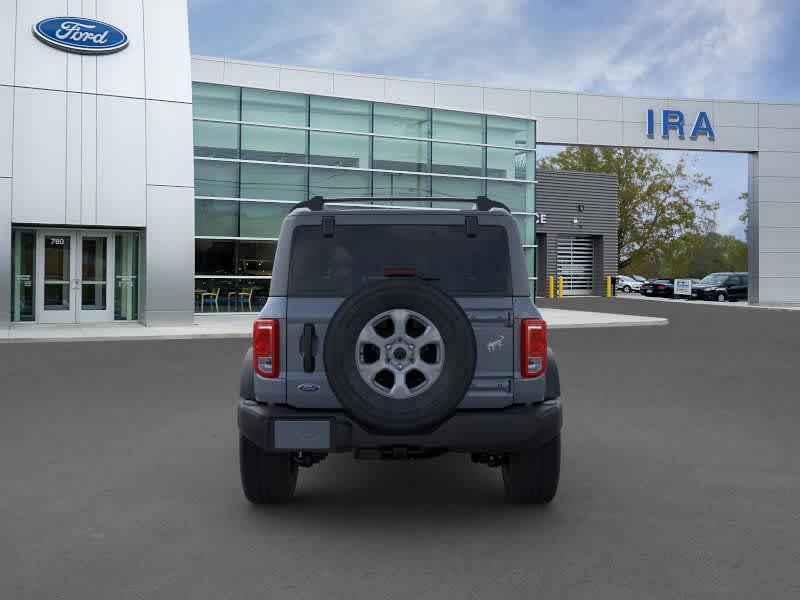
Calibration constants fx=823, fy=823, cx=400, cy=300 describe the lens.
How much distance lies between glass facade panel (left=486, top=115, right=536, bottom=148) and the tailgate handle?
26.9 m

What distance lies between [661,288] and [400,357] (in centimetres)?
4982

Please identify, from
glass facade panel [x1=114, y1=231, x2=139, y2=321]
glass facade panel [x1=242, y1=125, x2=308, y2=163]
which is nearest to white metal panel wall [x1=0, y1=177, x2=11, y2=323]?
glass facade panel [x1=114, y1=231, x2=139, y2=321]

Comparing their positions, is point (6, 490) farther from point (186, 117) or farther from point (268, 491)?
point (186, 117)

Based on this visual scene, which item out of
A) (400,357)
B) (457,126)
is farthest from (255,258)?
(400,357)

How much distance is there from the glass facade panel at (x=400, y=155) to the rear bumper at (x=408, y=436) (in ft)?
80.5

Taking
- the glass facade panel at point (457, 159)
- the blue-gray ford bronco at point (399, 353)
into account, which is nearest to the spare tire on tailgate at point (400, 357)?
the blue-gray ford bronco at point (399, 353)

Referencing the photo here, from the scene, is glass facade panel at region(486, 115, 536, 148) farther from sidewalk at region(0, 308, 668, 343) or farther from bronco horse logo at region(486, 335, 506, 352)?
bronco horse logo at region(486, 335, 506, 352)

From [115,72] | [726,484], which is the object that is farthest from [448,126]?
[726,484]

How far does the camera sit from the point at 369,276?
16.5 feet

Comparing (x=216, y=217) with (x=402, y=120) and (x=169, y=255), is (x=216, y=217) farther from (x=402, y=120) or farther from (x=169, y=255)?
(x=402, y=120)

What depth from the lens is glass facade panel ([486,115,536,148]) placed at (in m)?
30.8

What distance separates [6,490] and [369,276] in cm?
299

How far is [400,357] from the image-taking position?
14.9 feet

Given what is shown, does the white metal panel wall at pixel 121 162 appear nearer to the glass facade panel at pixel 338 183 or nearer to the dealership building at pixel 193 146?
the dealership building at pixel 193 146
